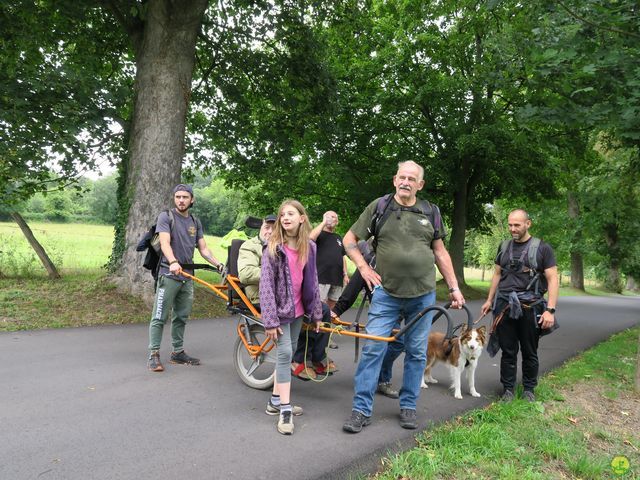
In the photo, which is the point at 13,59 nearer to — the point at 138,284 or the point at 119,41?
the point at 119,41

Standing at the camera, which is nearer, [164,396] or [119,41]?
[164,396]

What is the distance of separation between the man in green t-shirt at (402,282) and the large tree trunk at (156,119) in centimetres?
641

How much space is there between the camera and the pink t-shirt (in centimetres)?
423

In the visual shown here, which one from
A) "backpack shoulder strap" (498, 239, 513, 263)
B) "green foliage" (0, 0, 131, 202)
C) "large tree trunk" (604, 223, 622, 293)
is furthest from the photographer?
"large tree trunk" (604, 223, 622, 293)

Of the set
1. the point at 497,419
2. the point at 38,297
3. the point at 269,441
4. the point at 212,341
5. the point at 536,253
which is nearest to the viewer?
the point at 269,441

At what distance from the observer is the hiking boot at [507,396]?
512cm

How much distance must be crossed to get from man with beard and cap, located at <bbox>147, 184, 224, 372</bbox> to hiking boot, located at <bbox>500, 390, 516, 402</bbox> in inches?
130

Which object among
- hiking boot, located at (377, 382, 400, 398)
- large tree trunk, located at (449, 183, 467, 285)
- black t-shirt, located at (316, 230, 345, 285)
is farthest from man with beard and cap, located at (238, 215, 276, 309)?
large tree trunk, located at (449, 183, 467, 285)

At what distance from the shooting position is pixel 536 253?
5215 mm

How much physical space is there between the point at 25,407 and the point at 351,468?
289cm

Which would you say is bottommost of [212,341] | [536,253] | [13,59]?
[212,341]

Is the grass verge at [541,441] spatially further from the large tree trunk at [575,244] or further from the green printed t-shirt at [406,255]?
the large tree trunk at [575,244]

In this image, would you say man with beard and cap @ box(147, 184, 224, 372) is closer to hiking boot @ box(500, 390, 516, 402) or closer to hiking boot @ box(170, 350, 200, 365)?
hiking boot @ box(170, 350, 200, 365)

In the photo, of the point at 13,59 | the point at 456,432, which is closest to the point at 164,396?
the point at 456,432
